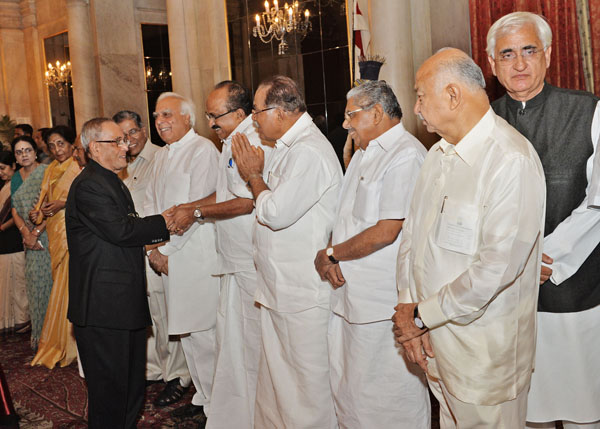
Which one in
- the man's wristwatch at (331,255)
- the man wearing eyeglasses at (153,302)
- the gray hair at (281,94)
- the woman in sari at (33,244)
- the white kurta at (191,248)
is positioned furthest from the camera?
the woman in sari at (33,244)

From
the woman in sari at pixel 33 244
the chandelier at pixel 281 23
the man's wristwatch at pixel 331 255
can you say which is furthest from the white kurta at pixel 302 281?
the chandelier at pixel 281 23

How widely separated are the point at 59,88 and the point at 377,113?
1213 cm

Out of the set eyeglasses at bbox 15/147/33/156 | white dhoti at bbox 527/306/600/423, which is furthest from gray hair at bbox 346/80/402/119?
eyeglasses at bbox 15/147/33/156

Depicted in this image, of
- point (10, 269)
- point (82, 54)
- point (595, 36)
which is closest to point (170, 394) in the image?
point (10, 269)

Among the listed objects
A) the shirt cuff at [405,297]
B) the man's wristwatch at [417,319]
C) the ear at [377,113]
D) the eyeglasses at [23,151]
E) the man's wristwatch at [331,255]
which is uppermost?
the eyeglasses at [23,151]

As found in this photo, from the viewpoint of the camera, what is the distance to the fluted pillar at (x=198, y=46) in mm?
8930

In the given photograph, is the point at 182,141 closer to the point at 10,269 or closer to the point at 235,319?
the point at 235,319

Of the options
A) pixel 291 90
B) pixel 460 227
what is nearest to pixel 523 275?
pixel 460 227

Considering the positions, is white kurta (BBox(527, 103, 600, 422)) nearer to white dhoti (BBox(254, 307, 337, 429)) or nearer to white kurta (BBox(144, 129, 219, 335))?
white dhoti (BBox(254, 307, 337, 429))

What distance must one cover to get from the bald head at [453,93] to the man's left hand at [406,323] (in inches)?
24.9

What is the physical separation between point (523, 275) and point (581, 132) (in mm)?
692

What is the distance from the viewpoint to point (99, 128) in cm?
343

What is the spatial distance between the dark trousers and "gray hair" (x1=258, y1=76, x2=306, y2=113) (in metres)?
1.45

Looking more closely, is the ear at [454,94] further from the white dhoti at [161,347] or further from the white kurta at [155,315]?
the white dhoti at [161,347]
